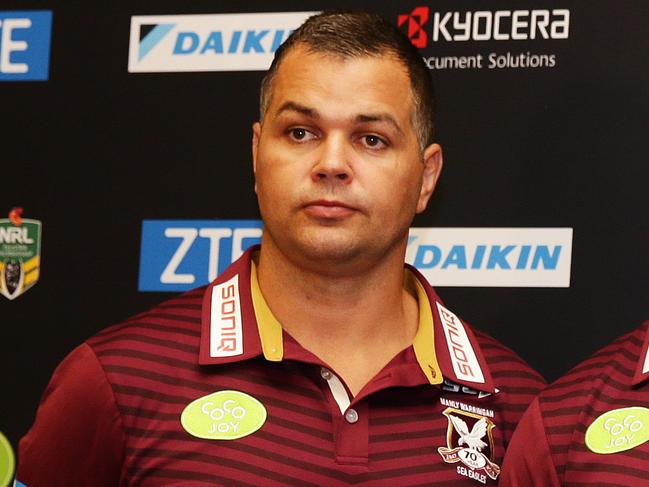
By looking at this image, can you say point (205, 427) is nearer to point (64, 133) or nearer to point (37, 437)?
point (37, 437)

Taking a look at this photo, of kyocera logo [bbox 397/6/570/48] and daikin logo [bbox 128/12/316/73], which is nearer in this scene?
kyocera logo [bbox 397/6/570/48]

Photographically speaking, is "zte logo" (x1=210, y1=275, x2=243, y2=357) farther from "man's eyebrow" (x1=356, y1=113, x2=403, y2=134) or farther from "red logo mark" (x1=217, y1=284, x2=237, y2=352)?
"man's eyebrow" (x1=356, y1=113, x2=403, y2=134)

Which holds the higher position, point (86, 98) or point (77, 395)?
point (86, 98)

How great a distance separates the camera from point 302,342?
234 cm

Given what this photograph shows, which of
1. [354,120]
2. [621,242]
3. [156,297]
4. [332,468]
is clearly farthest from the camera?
[156,297]

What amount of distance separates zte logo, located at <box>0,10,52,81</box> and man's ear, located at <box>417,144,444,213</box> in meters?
1.00

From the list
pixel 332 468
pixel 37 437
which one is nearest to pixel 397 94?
pixel 332 468

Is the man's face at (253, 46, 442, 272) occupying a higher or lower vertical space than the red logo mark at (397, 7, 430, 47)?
lower

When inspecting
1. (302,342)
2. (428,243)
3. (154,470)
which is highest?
(428,243)

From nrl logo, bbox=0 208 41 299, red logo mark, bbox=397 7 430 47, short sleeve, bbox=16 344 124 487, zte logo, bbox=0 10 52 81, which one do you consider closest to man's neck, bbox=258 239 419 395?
short sleeve, bbox=16 344 124 487

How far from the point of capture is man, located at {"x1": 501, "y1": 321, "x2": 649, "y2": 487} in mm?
2049

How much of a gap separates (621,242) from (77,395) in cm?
116

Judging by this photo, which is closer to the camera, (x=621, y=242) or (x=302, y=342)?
(x=302, y=342)

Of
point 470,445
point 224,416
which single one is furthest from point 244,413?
point 470,445
